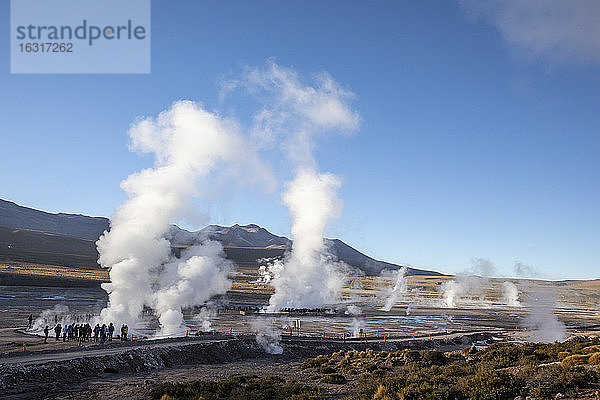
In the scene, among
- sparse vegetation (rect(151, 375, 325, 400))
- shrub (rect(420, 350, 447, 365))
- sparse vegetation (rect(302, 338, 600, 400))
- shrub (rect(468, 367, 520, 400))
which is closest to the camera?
shrub (rect(468, 367, 520, 400))

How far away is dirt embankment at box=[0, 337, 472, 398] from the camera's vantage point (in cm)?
2045

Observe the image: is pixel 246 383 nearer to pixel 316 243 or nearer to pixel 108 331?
pixel 108 331

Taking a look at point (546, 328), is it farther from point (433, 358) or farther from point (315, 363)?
point (315, 363)

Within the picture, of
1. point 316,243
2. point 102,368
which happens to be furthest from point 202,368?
point 316,243

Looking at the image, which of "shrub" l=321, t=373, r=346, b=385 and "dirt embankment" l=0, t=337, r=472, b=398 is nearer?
"dirt embankment" l=0, t=337, r=472, b=398

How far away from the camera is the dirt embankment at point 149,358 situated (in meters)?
20.5

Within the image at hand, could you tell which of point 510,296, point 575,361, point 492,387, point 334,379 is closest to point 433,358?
point 334,379

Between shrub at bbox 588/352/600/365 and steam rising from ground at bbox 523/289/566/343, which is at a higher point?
shrub at bbox 588/352/600/365

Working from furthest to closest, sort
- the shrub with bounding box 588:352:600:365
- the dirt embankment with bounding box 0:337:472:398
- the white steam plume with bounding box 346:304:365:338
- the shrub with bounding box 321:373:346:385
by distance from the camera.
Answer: the white steam plume with bounding box 346:304:365:338 → the shrub with bounding box 321:373:346:385 → the dirt embankment with bounding box 0:337:472:398 → the shrub with bounding box 588:352:600:365

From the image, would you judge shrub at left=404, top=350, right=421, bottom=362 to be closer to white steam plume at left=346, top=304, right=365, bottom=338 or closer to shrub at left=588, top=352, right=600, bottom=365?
shrub at left=588, top=352, right=600, bottom=365

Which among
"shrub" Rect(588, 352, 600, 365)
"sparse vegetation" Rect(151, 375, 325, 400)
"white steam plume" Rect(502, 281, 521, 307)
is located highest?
"shrub" Rect(588, 352, 600, 365)

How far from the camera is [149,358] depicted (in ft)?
90.1

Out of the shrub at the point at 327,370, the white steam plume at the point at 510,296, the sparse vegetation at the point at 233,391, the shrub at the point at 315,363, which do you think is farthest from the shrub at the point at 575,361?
the white steam plume at the point at 510,296

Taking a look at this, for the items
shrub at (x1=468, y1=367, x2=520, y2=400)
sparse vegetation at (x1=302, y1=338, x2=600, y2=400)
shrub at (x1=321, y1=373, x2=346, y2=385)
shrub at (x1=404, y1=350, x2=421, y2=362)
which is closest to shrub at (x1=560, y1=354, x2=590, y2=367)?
sparse vegetation at (x1=302, y1=338, x2=600, y2=400)
